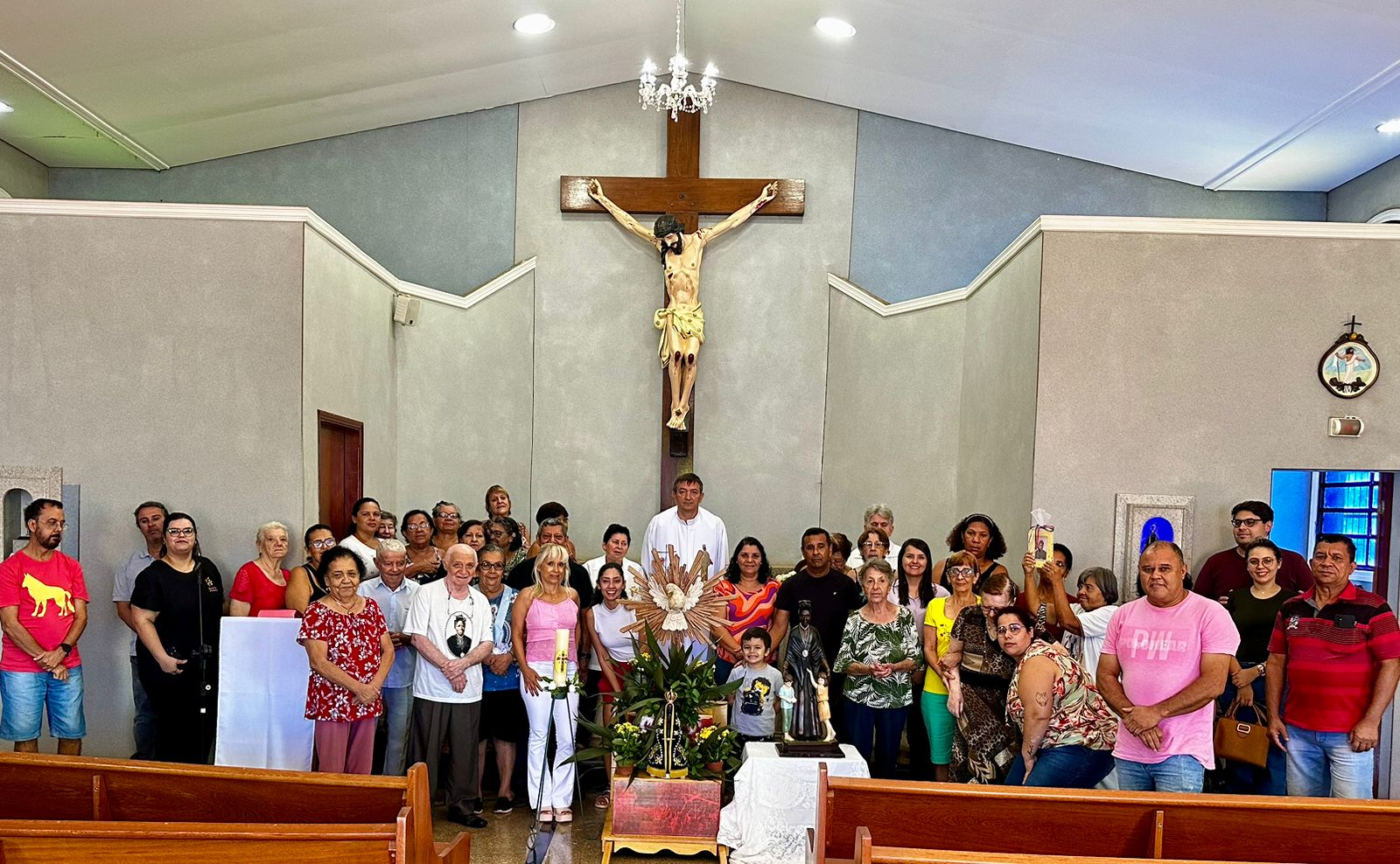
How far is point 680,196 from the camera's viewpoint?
9109mm

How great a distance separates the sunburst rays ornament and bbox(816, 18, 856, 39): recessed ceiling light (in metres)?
4.32

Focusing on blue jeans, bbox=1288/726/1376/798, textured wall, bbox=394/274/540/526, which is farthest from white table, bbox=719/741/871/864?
textured wall, bbox=394/274/540/526

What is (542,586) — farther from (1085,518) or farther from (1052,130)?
(1052,130)

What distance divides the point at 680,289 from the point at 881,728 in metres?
4.59

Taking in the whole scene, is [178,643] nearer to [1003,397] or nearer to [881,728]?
[881,728]

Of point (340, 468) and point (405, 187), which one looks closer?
point (340, 468)

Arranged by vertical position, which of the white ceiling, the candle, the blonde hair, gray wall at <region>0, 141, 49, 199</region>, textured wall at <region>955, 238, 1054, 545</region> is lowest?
the candle

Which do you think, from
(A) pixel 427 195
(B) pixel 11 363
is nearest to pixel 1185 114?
(A) pixel 427 195

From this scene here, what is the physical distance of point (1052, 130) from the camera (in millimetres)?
8727

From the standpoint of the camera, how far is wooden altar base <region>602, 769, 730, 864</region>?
464 cm

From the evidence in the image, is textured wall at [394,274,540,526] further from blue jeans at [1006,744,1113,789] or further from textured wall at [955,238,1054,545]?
blue jeans at [1006,744,1113,789]

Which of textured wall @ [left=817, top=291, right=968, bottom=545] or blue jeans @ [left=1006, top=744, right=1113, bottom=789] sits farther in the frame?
textured wall @ [left=817, top=291, right=968, bottom=545]

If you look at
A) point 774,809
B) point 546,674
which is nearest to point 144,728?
point 546,674

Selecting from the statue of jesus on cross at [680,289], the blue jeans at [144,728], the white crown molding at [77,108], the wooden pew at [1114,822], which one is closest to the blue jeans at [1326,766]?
the wooden pew at [1114,822]
